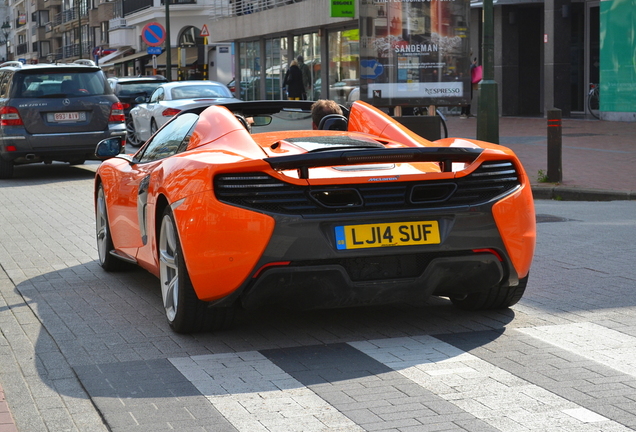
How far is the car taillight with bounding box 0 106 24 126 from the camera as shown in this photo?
632 inches

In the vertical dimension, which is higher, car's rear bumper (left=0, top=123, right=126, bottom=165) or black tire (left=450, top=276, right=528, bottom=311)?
car's rear bumper (left=0, top=123, right=126, bottom=165)

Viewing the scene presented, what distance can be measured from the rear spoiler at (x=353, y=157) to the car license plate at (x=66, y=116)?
38.5 ft

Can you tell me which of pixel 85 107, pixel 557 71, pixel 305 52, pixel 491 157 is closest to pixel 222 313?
pixel 491 157

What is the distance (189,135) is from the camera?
20.1ft

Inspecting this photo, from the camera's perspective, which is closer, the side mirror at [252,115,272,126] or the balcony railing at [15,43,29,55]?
the side mirror at [252,115,272,126]

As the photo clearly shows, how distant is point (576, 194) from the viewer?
13070mm

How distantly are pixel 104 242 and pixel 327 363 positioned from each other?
11.2 feet

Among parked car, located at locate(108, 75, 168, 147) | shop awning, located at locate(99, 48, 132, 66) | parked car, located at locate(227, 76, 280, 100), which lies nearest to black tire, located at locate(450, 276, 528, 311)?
parked car, located at locate(108, 75, 168, 147)

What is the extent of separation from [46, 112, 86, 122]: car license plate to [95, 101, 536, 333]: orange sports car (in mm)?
10860

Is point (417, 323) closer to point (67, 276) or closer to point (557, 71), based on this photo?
point (67, 276)

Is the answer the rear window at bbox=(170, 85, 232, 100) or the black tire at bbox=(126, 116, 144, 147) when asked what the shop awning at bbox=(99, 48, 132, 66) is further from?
the rear window at bbox=(170, 85, 232, 100)

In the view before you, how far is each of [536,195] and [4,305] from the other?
27.4 ft

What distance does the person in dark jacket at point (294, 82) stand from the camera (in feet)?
96.5

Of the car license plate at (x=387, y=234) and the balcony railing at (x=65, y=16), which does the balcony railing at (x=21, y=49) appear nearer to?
the balcony railing at (x=65, y=16)
